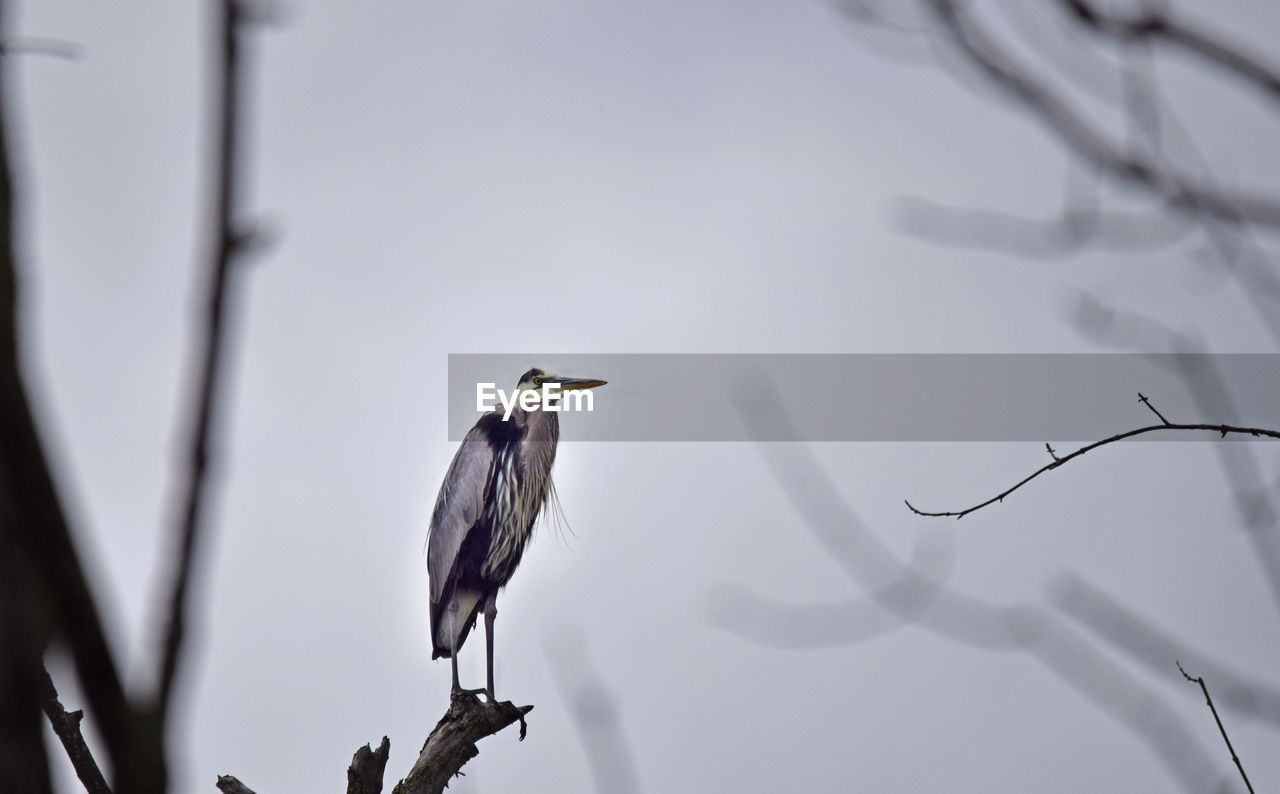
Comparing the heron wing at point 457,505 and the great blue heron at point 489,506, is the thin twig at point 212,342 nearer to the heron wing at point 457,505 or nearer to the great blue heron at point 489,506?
the great blue heron at point 489,506

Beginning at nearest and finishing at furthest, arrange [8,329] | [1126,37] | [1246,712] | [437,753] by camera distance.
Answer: [8,329]
[1126,37]
[1246,712]
[437,753]

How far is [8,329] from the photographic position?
0.52 m

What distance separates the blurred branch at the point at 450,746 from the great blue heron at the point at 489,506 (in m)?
1.76

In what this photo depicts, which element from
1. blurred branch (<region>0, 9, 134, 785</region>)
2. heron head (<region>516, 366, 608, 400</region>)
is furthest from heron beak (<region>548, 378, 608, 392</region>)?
blurred branch (<region>0, 9, 134, 785</region>)

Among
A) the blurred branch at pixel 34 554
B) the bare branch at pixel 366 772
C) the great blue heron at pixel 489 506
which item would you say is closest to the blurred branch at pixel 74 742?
the bare branch at pixel 366 772

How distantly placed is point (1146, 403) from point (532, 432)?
5889 millimetres

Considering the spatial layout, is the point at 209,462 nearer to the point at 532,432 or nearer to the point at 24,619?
the point at 24,619

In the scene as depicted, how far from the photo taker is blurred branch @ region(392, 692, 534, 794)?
467 centimetres

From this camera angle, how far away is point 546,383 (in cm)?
785

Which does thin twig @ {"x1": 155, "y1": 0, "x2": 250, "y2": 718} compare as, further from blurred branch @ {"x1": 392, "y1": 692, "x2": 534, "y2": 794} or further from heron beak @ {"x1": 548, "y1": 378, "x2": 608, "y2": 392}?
heron beak @ {"x1": 548, "y1": 378, "x2": 608, "y2": 392}

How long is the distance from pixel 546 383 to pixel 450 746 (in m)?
3.36

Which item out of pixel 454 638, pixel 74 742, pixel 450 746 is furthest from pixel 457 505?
pixel 74 742

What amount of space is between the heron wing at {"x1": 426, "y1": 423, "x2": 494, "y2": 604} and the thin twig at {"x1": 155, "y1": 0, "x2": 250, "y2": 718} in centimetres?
688

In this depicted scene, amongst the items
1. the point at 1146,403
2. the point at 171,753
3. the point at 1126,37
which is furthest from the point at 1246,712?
the point at 171,753
